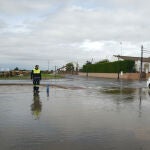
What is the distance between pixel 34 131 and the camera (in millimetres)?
8508

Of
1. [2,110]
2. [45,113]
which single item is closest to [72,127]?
[45,113]

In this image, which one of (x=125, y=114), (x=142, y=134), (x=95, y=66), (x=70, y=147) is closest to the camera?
(x=70, y=147)

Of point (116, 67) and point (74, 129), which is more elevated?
point (116, 67)

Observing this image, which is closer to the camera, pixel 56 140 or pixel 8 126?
pixel 56 140

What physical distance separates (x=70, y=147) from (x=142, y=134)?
Answer: 6.63 ft

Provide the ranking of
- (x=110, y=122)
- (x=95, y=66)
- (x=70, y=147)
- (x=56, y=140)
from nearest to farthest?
(x=70, y=147)
(x=56, y=140)
(x=110, y=122)
(x=95, y=66)

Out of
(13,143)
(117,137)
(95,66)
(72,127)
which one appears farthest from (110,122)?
(95,66)

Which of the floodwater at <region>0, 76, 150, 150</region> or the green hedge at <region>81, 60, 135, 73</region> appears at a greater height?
the green hedge at <region>81, 60, 135, 73</region>

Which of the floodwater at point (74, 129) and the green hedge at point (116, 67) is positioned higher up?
the green hedge at point (116, 67)

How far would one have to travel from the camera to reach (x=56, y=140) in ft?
24.8

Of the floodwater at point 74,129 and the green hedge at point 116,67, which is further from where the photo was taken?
the green hedge at point 116,67

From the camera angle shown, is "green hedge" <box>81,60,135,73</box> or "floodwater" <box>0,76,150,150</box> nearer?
"floodwater" <box>0,76,150,150</box>

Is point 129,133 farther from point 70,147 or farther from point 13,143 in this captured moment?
point 13,143

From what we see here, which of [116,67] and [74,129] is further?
[116,67]
